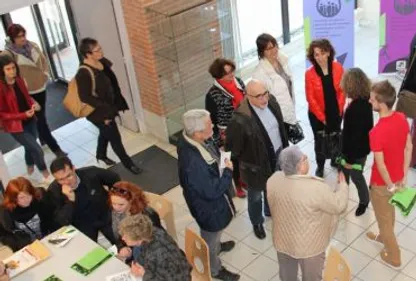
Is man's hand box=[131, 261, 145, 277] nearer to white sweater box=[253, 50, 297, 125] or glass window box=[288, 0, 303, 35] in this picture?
white sweater box=[253, 50, 297, 125]

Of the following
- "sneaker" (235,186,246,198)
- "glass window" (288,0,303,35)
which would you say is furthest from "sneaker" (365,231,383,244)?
"glass window" (288,0,303,35)

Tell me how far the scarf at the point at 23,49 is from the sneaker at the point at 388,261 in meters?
4.64

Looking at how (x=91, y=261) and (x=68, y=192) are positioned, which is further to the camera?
(x=68, y=192)

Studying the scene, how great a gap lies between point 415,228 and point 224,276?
1912 millimetres

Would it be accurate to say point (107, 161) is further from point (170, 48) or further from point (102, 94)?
point (170, 48)

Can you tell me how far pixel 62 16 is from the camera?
32.7 ft

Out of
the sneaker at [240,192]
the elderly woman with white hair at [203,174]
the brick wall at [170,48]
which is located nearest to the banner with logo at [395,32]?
the brick wall at [170,48]

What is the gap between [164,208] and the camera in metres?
5.19

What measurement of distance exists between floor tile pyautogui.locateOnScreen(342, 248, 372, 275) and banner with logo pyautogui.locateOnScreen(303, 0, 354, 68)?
347 cm

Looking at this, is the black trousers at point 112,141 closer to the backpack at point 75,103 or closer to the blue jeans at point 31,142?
the backpack at point 75,103

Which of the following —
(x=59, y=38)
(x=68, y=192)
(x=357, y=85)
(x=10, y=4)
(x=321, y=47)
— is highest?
(x=10, y=4)

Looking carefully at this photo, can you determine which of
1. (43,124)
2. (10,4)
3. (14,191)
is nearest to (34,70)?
(43,124)

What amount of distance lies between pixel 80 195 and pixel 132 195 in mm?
614

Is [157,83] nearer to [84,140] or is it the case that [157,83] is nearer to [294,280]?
[84,140]
